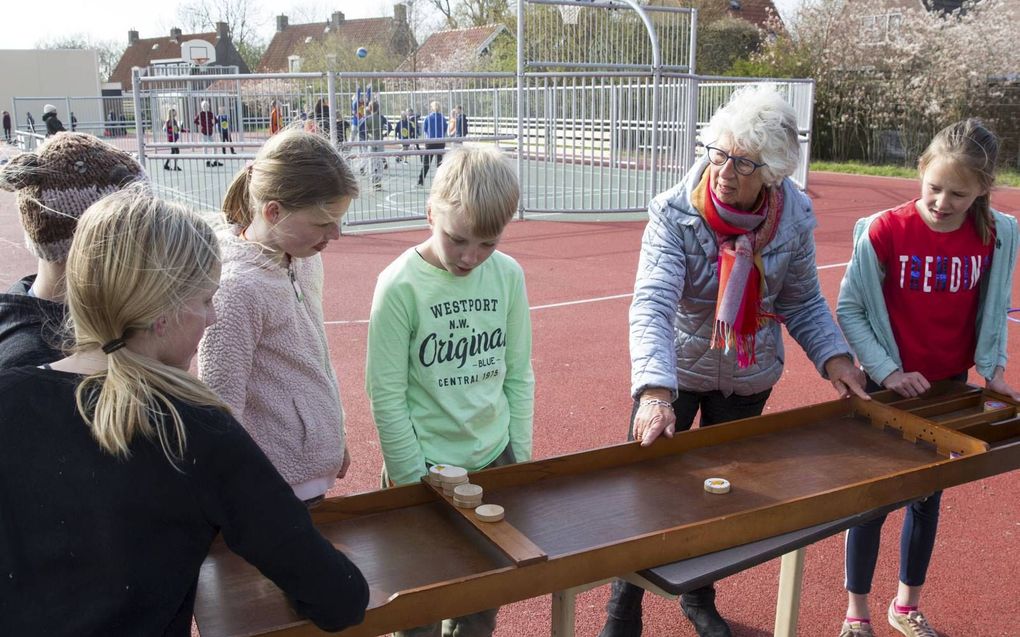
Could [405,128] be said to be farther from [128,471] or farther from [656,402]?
[128,471]

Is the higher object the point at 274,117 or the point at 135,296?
the point at 274,117

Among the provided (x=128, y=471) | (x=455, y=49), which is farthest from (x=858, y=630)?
(x=455, y=49)

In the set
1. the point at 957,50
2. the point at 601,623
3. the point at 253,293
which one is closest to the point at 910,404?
the point at 601,623

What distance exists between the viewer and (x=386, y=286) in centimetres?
245

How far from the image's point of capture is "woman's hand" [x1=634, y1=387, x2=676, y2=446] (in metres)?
2.42

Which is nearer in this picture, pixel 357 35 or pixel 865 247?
pixel 865 247

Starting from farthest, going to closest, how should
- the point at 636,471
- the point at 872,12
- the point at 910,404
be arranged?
the point at 872,12 → the point at 910,404 → the point at 636,471

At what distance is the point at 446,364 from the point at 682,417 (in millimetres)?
972

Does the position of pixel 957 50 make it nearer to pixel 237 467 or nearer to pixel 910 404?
pixel 910 404

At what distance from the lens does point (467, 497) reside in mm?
2010

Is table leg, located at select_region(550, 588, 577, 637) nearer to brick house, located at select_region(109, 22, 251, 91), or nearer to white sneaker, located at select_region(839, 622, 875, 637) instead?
white sneaker, located at select_region(839, 622, 875, 637)

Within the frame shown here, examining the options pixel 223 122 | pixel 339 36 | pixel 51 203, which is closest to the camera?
pixel 51 203

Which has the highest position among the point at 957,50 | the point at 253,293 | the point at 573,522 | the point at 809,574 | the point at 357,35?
the point at 357,35

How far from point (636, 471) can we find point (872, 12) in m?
28.6
